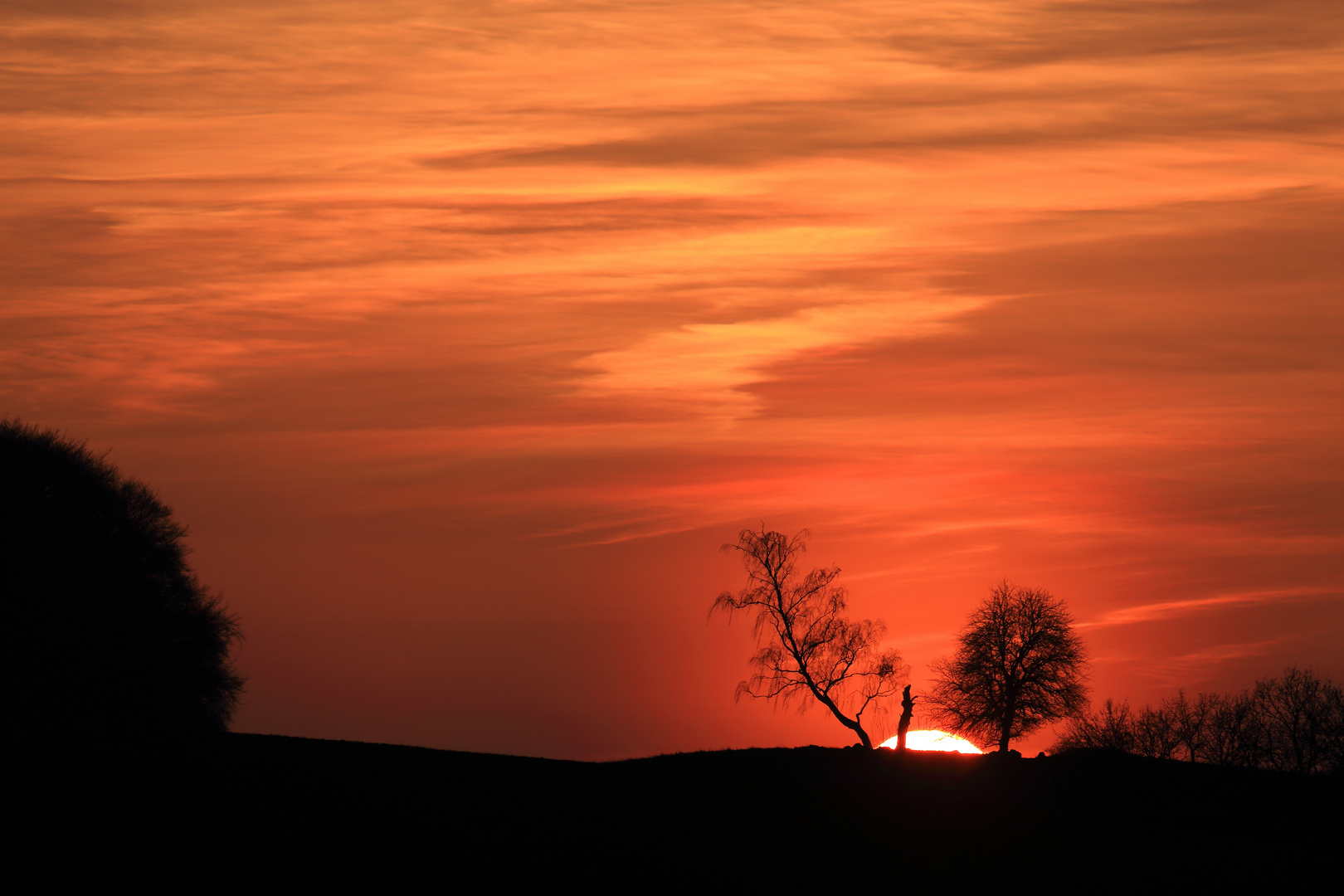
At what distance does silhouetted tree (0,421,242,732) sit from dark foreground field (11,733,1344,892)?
47.8 feet

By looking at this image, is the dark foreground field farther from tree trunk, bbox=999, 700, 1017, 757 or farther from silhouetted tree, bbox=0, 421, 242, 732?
tree trunk, bbox=999, 700, 1017, 757

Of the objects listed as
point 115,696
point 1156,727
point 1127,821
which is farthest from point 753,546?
point 1156,727

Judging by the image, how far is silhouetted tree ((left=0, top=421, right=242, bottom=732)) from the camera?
45.6 meters

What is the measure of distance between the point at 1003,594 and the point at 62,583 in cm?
4306

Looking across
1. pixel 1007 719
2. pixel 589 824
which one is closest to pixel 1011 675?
pixel 1007 719

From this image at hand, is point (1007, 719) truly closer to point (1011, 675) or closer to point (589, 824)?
point (1011, 675)

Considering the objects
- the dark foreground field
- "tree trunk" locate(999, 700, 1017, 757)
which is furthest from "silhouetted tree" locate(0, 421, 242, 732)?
"tree trunk" locate(999, 700, 1017, 757)

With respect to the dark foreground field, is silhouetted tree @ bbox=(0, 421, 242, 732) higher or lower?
higher

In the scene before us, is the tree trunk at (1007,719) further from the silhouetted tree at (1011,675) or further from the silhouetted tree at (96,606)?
the silhouetted tree at (96,606)

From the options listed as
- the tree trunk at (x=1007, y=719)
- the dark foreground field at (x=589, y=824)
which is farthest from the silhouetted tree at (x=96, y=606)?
the tree trunk at (x=1007, y=719)

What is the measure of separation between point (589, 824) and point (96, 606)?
27.1 metres

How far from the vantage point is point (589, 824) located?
28.8 meters

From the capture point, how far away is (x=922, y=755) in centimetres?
4506

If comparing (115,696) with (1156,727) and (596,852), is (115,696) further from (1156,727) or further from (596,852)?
(1156,727)
